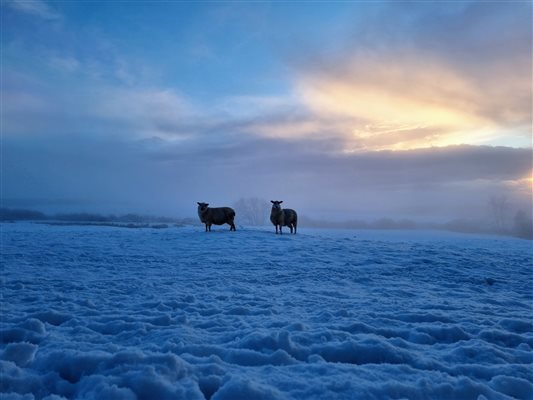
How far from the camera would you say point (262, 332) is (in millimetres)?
5379

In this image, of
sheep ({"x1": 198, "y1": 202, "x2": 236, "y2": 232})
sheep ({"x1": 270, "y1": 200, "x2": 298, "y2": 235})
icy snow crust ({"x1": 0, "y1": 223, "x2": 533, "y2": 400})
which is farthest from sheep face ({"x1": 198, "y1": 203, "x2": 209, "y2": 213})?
icy snow crust ({"x1": 0, "y1": 223, "x2": 533, "y2": 400})

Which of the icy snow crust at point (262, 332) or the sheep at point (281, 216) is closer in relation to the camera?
the icy snow crust at point (262, 332)

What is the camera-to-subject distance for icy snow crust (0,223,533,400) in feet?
12.4

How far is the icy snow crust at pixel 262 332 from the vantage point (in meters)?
3.79

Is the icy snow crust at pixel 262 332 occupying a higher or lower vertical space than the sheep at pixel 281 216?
A: lower

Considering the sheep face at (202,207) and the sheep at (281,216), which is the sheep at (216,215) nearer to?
the sheep face at (202,207)

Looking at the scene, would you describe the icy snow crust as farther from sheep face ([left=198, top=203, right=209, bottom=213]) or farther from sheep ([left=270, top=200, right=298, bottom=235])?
sheep face ([left=198, top=203, right=209, bottom=213])

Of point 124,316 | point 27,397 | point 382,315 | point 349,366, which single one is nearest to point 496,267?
point 382,315

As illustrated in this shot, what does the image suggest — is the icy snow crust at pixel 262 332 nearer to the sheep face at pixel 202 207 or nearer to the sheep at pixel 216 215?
the sheep at pixel 216 215

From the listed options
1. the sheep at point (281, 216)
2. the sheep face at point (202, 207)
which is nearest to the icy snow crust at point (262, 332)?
the sheep at point (281, 216)

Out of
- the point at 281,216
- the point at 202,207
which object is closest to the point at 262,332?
the point at 281,216

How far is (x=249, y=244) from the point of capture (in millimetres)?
18766

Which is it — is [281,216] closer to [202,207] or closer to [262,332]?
[202,207]

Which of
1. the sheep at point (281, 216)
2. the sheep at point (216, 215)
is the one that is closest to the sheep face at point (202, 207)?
the sheep at point (216, 215)
